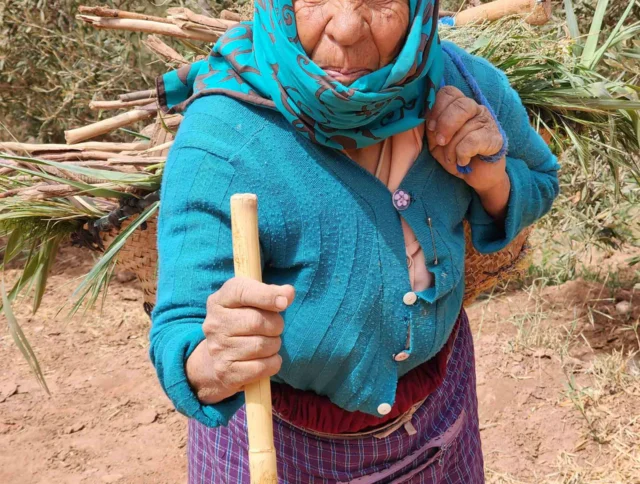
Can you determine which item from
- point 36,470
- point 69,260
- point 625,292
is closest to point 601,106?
point 625,292

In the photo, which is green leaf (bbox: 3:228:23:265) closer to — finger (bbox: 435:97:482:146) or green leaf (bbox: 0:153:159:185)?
green leaf (bbox: 0:153:159:185)

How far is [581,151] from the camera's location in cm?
197

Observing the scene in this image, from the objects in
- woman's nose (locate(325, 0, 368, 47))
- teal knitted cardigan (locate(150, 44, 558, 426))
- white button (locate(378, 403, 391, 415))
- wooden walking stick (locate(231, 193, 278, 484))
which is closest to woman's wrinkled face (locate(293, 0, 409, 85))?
woman's nose (locate(325, 0, 368, 47))

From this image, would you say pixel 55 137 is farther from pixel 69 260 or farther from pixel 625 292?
pixel 625 292

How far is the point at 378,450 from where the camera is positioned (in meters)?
1.56

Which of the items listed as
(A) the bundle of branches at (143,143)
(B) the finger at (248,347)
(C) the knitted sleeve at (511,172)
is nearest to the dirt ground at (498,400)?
(A) the bundle of branches at (143,143)

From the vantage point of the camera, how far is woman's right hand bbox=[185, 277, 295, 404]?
103 cm

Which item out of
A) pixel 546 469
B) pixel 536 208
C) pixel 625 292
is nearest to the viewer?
pixel 536 208

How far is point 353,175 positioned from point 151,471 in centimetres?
208

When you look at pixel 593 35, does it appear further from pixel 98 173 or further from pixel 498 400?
pixel 498 400

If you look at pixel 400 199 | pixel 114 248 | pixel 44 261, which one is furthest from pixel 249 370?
pixel 44 261

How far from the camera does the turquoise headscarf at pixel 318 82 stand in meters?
1.19

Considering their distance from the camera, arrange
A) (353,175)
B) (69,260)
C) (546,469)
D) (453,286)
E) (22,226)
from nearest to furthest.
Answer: (353,175) → (453,286) → (22,226) → (546,469) → (69,260)

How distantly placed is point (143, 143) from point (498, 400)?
1.84 metres
